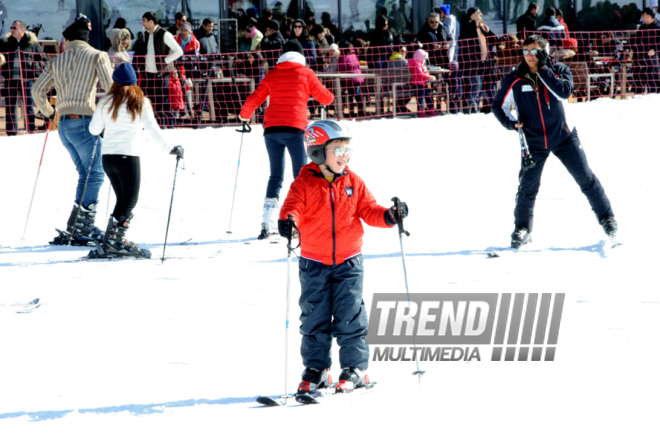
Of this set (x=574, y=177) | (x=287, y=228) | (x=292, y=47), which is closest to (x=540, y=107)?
(x=574, y=177)

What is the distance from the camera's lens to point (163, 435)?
129 inches

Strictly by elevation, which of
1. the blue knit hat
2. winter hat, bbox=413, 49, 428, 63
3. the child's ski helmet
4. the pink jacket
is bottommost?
the child's ski helmet

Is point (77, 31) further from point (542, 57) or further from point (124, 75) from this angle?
point (542, 57)

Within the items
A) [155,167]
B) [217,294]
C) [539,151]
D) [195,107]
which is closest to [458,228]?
[539,151]

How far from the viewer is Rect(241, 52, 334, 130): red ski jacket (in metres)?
7.58

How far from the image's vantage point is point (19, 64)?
41.3ft

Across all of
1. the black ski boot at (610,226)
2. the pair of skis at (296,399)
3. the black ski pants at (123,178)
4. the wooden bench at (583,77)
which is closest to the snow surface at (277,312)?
the pair of skis at (296,399)

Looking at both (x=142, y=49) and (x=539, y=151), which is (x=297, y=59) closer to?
(x=539, y=151)

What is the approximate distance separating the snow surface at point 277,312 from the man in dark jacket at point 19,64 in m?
1.61

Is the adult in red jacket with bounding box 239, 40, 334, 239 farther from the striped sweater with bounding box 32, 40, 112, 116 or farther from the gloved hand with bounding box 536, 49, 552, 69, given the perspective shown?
the gloved hand with bounding box 536, 49, 552, 69

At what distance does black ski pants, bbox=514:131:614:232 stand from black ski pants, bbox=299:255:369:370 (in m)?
3.45

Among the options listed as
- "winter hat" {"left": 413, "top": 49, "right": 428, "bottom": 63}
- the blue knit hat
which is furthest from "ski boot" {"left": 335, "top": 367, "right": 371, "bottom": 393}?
"winter hat" {"left": 413, "top": 49, "right": 428, "bottom": 63}

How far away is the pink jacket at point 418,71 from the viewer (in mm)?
13445

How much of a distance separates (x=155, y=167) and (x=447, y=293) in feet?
22.6
